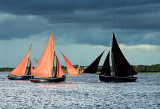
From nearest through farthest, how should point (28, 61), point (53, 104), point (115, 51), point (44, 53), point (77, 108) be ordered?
point (77, 108) < point (53, 104) < point (44, 53) < point (115, 51) < point (28, 61)

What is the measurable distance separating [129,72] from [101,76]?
297 inches

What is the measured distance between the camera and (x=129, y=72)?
323 feet

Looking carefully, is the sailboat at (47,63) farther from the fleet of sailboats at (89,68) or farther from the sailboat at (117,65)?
the sailboat at (117,65)

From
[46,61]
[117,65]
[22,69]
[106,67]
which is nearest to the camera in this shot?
[46,61]

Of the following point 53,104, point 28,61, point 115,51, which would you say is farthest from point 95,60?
point 53,104

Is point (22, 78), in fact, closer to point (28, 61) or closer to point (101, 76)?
point (28, 61)

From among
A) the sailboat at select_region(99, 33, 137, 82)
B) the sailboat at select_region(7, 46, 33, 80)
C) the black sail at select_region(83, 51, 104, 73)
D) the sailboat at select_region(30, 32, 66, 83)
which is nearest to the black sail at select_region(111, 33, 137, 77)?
the sailboat at select_region(99, 33, 137, 82)

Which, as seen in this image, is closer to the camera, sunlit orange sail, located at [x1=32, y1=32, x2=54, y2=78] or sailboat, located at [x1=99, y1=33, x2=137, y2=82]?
sunlit orange sail, located at [x1=32, y1=32, x2=54, y2=78]

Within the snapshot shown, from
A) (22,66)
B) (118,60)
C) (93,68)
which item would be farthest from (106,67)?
(22,66)

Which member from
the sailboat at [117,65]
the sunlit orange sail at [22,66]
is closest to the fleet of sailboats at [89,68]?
the sailboat at [117,65]

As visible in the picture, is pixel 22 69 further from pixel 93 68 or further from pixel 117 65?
pixel 117 65

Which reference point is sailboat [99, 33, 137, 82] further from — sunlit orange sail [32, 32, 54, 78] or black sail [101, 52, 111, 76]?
sunlit orange sail [32, 32, 54, 78]

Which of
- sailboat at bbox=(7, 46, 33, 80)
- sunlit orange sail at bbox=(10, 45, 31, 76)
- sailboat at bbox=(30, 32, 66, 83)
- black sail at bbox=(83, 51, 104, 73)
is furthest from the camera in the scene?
sailboat at bbox=(7, 46, 33, 80)

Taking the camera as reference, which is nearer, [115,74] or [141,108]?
[141,108]
